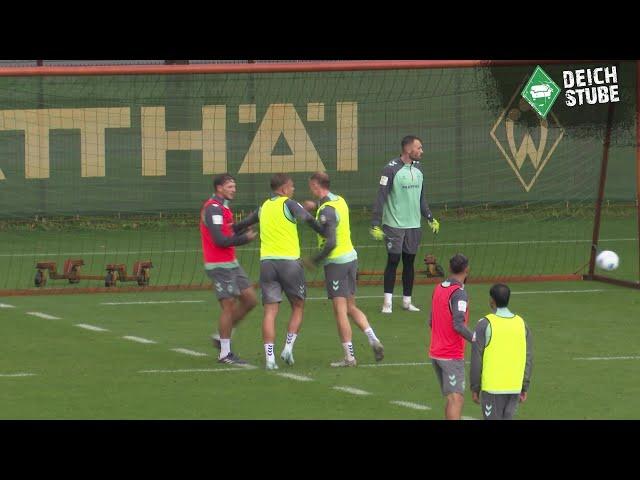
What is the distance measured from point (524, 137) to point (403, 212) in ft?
30.9

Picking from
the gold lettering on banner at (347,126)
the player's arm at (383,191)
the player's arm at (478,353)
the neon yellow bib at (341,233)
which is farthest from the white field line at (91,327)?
the gold lettering on banner at (347,126)

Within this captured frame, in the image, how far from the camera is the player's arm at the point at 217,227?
51.0 ft

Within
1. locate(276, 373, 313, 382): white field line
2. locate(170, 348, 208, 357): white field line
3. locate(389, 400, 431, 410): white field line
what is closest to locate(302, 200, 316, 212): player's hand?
locate(276, 373, 313, 382): white field line

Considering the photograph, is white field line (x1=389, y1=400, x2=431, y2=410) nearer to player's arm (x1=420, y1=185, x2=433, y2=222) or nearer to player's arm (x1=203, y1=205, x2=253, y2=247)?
player's arm (x1=203, y1=205, x2=253, y2=247)

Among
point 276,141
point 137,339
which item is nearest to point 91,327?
point 137,339

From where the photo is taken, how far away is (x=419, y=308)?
20000 mm

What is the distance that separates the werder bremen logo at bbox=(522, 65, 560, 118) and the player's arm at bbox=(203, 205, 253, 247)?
37.2ft

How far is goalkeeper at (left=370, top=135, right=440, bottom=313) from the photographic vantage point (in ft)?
64.3

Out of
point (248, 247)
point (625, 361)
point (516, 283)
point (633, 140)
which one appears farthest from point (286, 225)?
point (633, 140)

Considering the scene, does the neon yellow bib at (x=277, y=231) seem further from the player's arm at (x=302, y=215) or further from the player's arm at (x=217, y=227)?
the player's arm at (x=217, y=227)

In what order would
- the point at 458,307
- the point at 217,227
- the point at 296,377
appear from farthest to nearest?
the point at 217,227 → the point at 296,377 → the point at 458,307

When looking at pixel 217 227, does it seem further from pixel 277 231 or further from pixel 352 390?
pixel 352 390

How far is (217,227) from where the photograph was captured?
15617mm

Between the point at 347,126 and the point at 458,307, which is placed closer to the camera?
the point at 458,307
